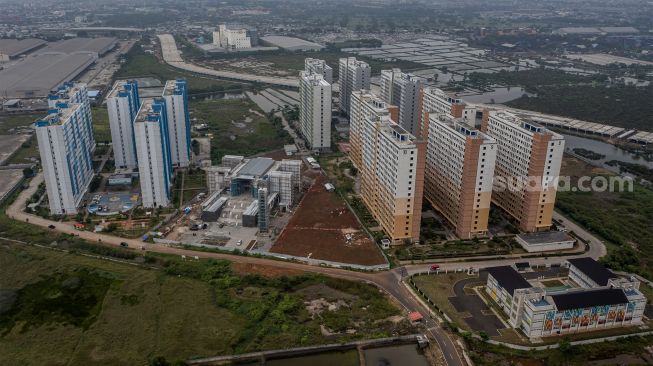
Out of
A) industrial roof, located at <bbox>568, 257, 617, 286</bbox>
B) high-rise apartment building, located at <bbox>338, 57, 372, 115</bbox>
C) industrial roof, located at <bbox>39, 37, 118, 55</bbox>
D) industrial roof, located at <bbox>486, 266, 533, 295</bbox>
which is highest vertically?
high-rise apartment building, located at <bbox>338, 57, 372, 115</bbox>

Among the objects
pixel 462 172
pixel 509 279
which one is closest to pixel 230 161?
pixel 462 172

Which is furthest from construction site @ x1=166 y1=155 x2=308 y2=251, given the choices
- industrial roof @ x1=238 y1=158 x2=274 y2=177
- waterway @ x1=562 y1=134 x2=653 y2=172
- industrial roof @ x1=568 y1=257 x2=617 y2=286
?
waterway @ x1=562 y1=134 x2=653 y2=172

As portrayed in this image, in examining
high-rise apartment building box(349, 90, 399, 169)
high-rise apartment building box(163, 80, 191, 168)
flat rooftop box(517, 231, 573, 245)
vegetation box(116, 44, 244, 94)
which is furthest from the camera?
vegetation box(116, 44, 244, 94)

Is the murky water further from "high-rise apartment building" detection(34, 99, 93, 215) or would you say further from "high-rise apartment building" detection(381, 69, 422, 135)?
"high-rise apartment building" detection(381, 69, 422, 135)

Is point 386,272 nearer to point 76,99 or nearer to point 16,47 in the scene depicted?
point 76,99

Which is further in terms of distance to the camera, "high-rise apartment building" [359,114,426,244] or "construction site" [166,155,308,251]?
"construction site" [166,155,308,251]

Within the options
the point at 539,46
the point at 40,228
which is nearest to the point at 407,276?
the point at 40,228
